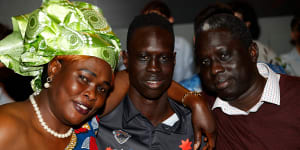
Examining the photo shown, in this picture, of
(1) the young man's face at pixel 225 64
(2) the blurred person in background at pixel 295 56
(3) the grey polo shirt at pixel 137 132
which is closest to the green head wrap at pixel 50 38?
(3) the grey polo shirt at pixel 137 132

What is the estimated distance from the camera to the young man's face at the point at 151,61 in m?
1.74

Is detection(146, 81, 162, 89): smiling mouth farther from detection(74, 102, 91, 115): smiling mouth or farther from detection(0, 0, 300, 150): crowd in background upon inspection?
detection(74, 102, 91, 115): smiling mouth

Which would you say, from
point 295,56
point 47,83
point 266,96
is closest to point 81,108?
point 47,83

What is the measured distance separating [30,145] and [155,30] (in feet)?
3.20

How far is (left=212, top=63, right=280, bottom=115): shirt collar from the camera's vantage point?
1.66 m

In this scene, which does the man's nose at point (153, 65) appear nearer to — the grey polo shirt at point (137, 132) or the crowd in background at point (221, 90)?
the crowd in background at point (221, 90)

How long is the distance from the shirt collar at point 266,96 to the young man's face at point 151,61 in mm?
398

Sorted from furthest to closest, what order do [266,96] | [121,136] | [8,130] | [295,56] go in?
[295,56]
[121,136]
[266,96]
[8,130]


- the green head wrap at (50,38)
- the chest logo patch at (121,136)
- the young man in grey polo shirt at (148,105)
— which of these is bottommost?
the chest logo patch at (121,136)

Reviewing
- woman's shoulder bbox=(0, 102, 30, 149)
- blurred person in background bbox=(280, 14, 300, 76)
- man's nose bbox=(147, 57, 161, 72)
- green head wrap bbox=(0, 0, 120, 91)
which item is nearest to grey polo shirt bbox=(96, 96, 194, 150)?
man's nose bbox=(147, 57, 161, 72)

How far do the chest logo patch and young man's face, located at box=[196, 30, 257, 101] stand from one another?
611mm

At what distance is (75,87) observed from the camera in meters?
1.41

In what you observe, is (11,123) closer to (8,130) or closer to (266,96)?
(8,130)

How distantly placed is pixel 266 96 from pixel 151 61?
708mm
